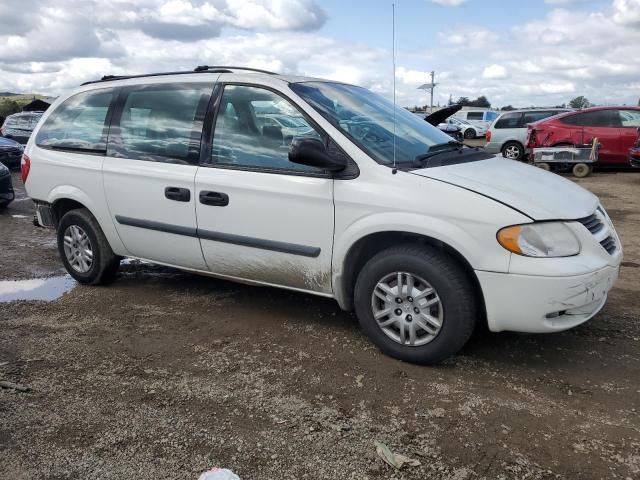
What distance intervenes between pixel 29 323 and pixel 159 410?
6.46 feet

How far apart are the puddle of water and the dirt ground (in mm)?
328

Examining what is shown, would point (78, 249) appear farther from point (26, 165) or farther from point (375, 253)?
point (375, 253)

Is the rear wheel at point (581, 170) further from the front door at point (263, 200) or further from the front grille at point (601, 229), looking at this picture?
the front door at point (263, 200)

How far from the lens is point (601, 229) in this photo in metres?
3.54

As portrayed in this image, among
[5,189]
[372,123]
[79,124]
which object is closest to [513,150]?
[5,189]

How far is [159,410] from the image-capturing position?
10.2 ft

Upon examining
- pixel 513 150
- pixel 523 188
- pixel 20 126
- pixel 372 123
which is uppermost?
pixel 20 126

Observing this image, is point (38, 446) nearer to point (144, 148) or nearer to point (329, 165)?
point (329, 165)

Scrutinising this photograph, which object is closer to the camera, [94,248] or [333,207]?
[333,207]

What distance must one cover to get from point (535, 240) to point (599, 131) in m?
11.5

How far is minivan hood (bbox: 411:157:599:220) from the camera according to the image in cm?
325

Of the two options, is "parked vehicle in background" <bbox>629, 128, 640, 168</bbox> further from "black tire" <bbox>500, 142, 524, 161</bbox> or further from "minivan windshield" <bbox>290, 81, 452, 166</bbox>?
"minivan windshield" <bbox>290, 81, 452, 166</bbox>

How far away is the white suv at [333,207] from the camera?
10.6 feet

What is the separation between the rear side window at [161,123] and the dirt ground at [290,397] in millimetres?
1271
